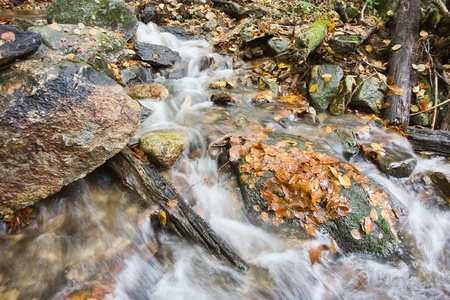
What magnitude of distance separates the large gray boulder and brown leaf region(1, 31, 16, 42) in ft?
0.89

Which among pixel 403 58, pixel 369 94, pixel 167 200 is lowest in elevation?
pixel 167 200

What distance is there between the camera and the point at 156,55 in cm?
712

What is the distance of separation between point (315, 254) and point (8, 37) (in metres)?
4.63

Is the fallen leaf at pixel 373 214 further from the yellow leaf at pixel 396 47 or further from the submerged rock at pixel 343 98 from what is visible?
the yellow leaf at pixel 396 47

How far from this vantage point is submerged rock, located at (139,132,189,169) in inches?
149

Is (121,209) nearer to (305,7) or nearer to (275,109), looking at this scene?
(275,109)

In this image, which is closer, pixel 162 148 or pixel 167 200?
pixel 167 200

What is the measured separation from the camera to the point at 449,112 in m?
5.15

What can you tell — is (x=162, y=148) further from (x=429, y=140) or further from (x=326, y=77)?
(x=429, y=140)

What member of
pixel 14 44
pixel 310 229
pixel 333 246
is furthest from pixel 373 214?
pixel 14 44

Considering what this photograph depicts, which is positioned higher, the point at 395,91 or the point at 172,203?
the point at 395,91

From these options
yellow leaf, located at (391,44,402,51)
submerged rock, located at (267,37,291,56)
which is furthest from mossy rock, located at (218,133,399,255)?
submerged rock, located at (267,37,291,56)

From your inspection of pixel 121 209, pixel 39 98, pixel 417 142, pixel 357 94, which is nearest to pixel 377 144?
pixel 417 142

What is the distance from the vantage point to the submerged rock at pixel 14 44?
266cm
